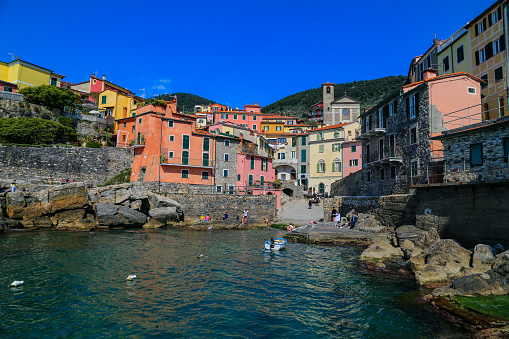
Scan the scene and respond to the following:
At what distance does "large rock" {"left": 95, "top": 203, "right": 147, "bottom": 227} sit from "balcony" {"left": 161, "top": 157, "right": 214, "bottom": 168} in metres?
9.84

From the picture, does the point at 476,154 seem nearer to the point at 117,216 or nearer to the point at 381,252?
the point at 381,252

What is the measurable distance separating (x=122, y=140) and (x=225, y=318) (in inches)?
1727

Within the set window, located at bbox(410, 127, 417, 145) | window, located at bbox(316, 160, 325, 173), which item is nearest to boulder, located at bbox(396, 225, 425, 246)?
window, located at bbox(410, 127, 417, 145)

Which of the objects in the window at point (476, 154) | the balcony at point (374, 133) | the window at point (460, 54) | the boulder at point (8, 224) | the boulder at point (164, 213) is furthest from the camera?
the boulder at point (164, 213)

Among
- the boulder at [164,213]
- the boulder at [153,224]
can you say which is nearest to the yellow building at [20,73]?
the boulder at [164,213]

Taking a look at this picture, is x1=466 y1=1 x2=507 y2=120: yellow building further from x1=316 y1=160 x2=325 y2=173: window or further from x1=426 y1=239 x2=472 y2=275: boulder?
x1=316 y1=160 x2=325 y2=173: window

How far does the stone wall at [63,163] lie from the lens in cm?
3631

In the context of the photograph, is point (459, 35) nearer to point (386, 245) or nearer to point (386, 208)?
point (386, 208)

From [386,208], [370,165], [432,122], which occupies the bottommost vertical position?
[386,208]

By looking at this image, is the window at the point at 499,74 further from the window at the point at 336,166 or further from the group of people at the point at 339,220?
the window at the point at 336,166

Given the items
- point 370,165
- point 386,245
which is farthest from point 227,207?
point 386,245

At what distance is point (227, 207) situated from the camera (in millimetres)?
40938

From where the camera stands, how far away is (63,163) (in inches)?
1555

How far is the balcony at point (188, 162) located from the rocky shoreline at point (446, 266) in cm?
2466
